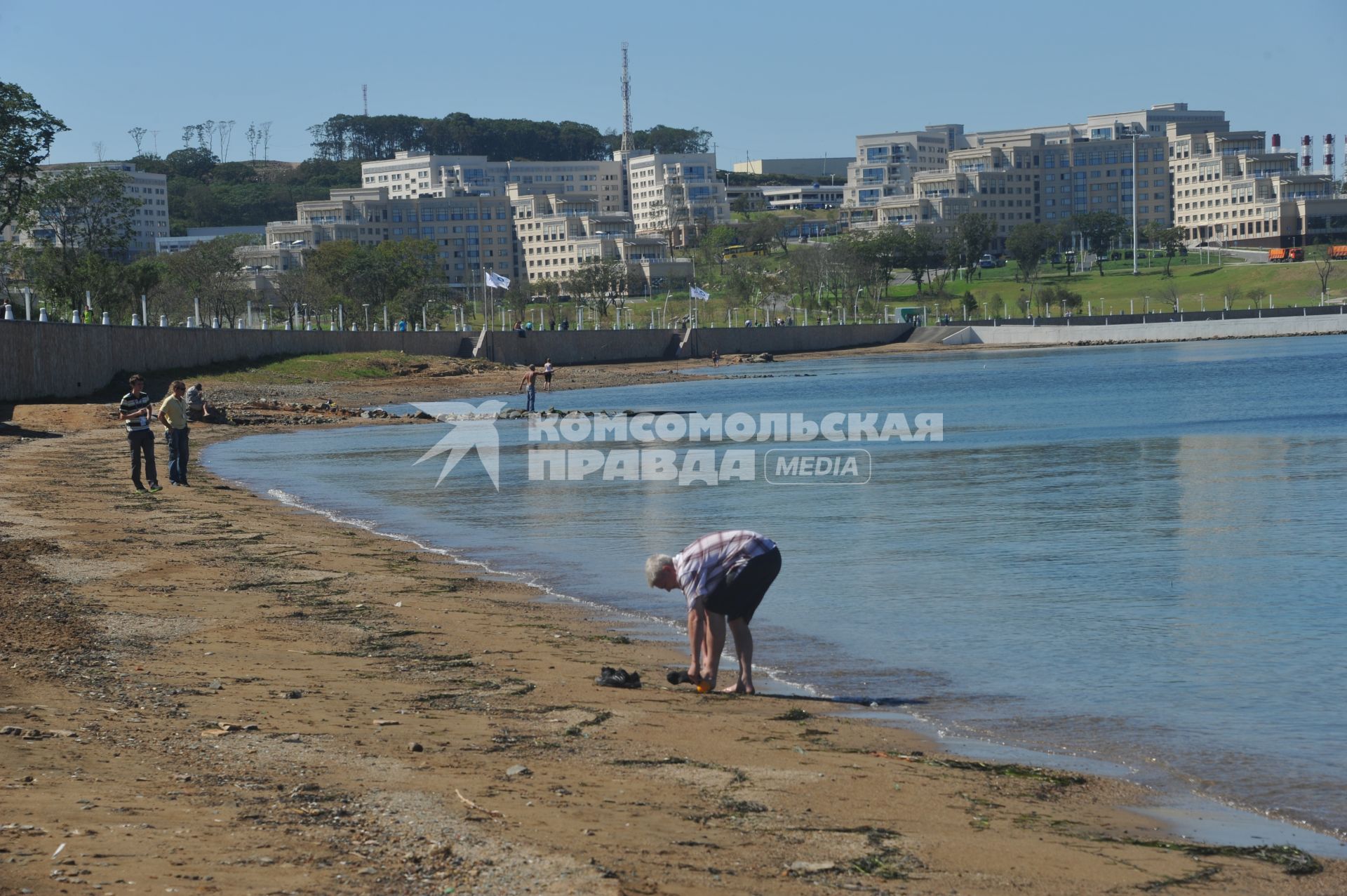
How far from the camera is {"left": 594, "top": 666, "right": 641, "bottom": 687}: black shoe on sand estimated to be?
11359 mm

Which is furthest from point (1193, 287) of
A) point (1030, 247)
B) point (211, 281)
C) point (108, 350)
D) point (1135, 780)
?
point (1135, 780)

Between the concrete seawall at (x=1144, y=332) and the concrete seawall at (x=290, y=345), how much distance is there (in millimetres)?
8529

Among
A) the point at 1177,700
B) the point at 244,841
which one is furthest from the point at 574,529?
the point at 244,841

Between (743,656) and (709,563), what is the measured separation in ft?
2.95

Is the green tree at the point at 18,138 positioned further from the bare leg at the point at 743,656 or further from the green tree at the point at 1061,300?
the green tree at the point at 1061,300

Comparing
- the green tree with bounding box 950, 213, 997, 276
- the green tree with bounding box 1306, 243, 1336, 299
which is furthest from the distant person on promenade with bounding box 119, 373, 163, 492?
the green tree with bounding box 950, 213, 997, 276

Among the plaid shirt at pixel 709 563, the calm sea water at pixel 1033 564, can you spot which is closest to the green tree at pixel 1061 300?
the calm sea water at pixel 1033 564

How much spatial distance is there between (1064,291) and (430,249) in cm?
7375

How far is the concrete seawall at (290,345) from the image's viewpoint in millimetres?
48844

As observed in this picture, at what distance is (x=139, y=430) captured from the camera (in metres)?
24.9

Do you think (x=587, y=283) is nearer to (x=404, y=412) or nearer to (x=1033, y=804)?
(x=404, y=412)

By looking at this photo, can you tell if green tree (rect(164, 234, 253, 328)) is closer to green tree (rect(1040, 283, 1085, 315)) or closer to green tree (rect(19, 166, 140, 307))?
green tree (rect(19, 166, 140, 307))

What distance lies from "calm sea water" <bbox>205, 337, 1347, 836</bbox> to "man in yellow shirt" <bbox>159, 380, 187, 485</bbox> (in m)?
2.17

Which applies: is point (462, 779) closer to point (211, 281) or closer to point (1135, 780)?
point (1135, 780)
